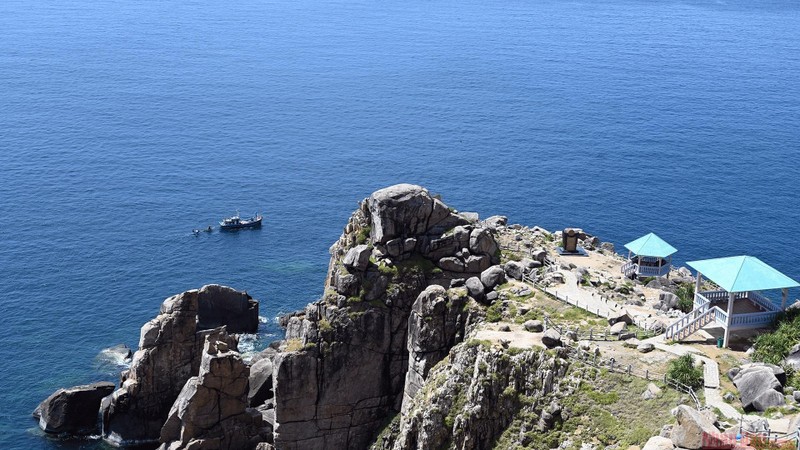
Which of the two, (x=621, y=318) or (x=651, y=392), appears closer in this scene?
(x=651, y=392)

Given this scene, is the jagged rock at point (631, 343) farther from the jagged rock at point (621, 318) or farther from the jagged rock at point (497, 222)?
the jagged rock at point (497, 222)

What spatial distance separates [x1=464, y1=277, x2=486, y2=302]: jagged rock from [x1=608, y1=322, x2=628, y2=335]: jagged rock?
12.5 metres

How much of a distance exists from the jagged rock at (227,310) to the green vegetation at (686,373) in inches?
3064

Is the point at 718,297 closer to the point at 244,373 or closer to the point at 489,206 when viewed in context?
the point at 244,373

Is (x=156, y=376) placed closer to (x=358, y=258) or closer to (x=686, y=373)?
(x=358, y=258)

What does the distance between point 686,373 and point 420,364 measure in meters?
24.7

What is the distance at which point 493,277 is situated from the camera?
86688 mm

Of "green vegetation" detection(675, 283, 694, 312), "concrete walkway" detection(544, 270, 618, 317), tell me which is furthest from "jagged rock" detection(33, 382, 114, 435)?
"green vegetation" detection(675, 283, 694, 312)

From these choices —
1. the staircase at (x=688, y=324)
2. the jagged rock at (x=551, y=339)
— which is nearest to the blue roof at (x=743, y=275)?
the staircase at (x=688, y=324)

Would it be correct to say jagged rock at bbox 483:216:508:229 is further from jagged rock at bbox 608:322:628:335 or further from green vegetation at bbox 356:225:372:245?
jagged rock at bbox 608:322:628:335

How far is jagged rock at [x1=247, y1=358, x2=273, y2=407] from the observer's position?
360 feet

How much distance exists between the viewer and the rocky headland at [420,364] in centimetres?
7031

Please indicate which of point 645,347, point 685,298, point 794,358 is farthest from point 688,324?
point 685,298

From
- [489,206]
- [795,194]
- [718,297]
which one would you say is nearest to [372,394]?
[718,297]
